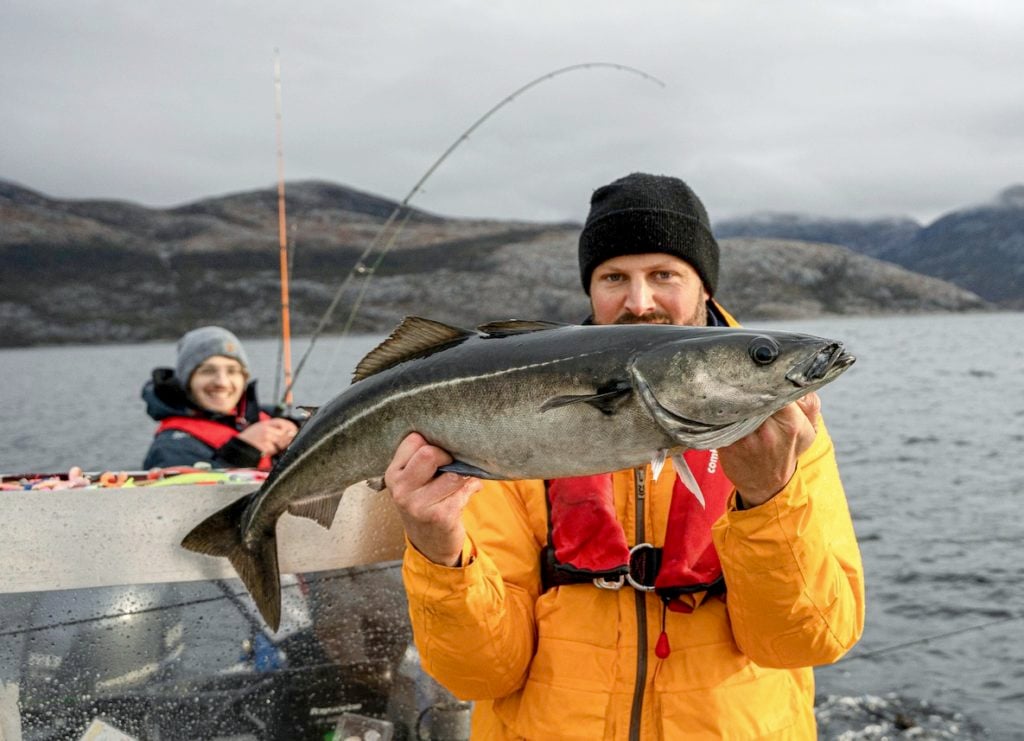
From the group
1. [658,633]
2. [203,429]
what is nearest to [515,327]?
[658,633]

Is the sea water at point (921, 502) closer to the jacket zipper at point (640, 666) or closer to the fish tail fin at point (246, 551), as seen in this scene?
the fish tail fin at point (246, 551)

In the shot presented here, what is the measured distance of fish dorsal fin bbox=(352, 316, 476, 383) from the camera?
3051mm

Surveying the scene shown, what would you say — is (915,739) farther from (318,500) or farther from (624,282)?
(318,500)

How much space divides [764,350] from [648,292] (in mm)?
1617

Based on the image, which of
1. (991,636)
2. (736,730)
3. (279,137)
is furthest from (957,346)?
(736,730)

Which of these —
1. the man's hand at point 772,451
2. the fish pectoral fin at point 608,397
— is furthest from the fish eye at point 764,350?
the fish pectoral fin at point 608,397

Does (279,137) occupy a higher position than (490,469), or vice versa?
(279,137)

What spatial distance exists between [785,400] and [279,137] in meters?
10.0

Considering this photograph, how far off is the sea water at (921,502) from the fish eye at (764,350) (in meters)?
7.81

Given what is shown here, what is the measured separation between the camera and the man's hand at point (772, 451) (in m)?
2.66

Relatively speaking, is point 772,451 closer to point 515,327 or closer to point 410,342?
point 515,327

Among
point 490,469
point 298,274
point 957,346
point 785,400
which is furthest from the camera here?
point 298,274

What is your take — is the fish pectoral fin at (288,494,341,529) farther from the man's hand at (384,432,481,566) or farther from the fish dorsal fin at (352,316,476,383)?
the fish dorsal fin at (352,316,476,383)

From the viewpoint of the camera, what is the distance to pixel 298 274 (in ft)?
628
